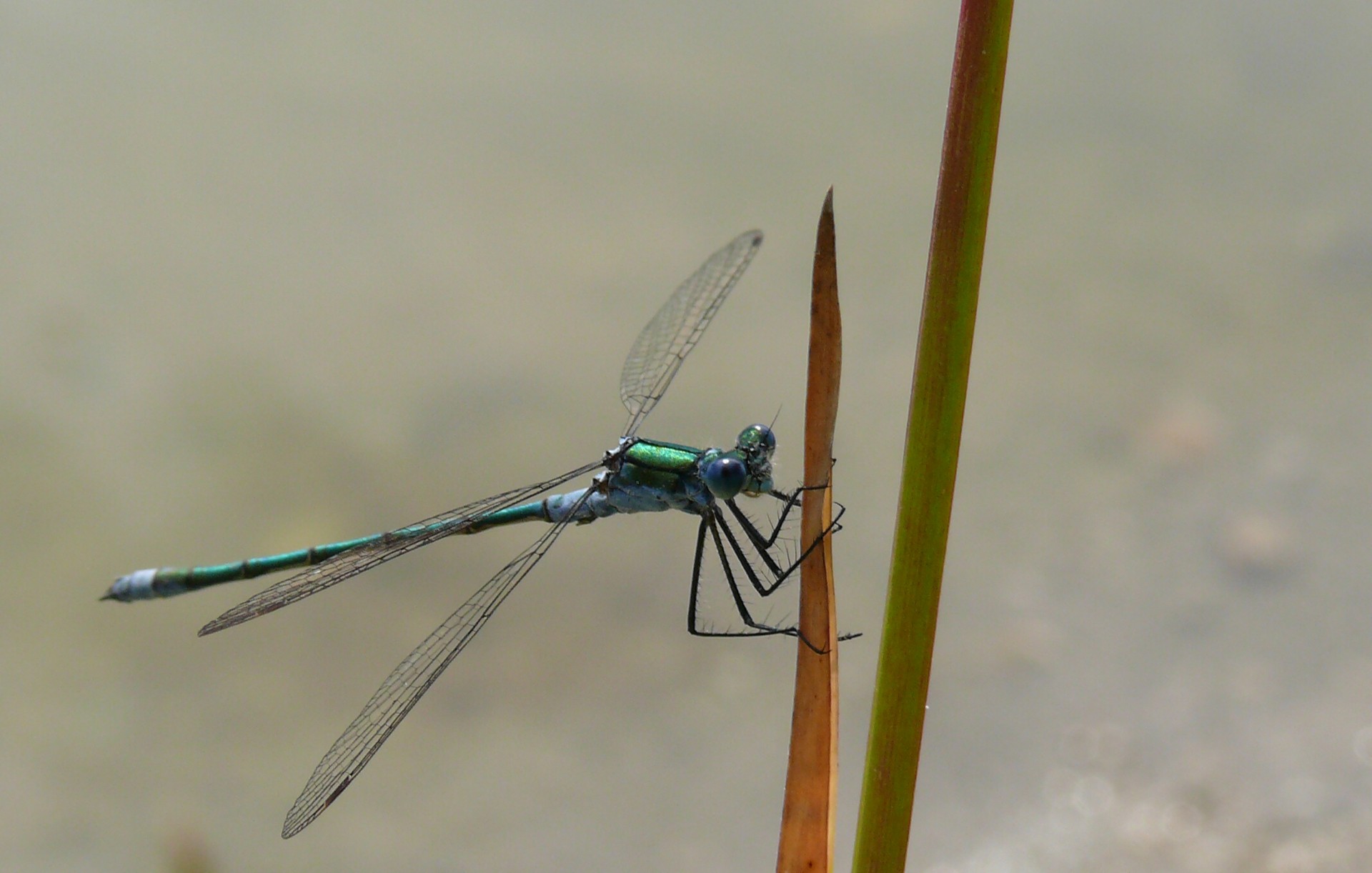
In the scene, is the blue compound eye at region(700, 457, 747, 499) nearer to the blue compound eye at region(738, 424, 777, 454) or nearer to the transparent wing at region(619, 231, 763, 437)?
the blue compound eye at region(738, 424, 777, 454)

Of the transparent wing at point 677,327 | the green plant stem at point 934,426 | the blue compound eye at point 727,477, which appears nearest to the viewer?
Answer: the green plant stem at point 934,426

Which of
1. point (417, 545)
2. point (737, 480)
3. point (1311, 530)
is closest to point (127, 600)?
point (417, 545)

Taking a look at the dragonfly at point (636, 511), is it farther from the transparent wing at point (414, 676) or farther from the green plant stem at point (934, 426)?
the green plant stem at point (934, 426)

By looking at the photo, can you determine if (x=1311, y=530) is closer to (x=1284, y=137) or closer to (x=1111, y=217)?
(x=1111, y=217)

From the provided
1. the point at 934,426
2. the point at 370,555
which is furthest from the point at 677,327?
the point at 934,426

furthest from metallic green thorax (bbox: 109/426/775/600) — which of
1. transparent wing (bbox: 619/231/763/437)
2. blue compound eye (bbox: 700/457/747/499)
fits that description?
transparent wing (bbox: 619/231/763/437)

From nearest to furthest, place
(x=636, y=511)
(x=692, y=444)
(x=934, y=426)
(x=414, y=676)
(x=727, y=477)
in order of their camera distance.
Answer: (x=934, y=426) < (x=727, y=477) < (x=414, y=676) < (x=636, y=511) < (x=692, y=444)

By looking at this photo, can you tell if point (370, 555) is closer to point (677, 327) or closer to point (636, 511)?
point (636, 511)

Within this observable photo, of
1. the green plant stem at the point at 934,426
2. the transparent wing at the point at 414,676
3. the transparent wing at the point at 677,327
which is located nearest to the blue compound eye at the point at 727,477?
the transparent wing at the point at 677,327
